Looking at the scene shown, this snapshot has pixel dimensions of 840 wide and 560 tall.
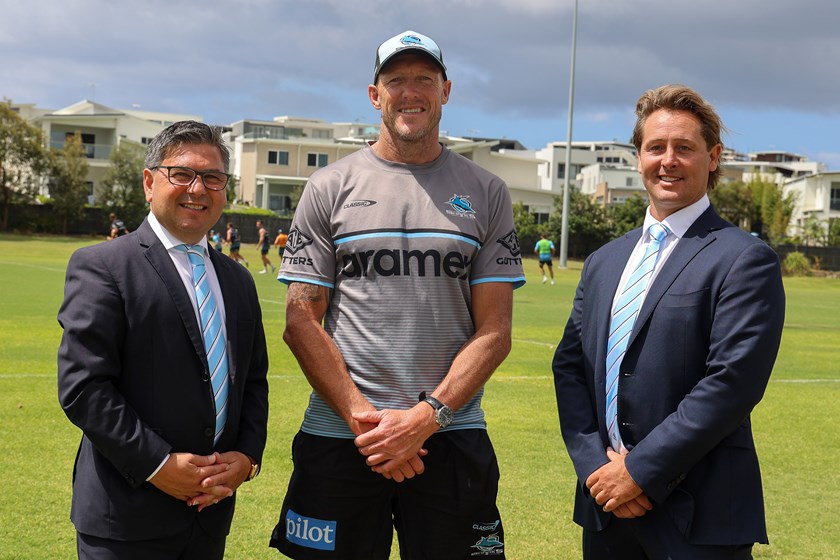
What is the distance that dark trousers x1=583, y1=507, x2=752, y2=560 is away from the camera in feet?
11.0

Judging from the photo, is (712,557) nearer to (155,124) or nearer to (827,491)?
(827,491)

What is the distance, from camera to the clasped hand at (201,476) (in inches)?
132

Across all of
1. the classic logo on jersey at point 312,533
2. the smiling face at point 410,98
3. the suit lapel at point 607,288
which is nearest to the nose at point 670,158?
the suit lapel at point 607,288

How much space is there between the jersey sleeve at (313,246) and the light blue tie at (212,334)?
1.40 ft

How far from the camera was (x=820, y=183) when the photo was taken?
75.3 m

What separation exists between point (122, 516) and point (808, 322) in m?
20.9


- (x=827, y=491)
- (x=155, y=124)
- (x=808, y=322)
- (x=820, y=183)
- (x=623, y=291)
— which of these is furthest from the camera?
(x=155, y=124)

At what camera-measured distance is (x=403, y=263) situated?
388cm

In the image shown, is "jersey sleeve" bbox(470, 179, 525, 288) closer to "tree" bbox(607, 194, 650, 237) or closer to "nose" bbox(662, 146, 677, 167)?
"nose" bbox(662, 146, 677, 167)

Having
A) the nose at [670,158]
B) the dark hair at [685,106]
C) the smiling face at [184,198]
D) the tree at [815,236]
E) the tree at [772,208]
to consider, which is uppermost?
the tree at [772,208]

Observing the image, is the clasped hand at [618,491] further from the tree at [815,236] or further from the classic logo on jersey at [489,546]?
the tree at [815,236]

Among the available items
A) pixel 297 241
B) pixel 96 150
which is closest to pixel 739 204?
pixel 96 150

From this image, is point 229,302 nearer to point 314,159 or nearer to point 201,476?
point 201,476

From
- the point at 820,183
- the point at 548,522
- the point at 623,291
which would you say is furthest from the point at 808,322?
the point at 820,183
